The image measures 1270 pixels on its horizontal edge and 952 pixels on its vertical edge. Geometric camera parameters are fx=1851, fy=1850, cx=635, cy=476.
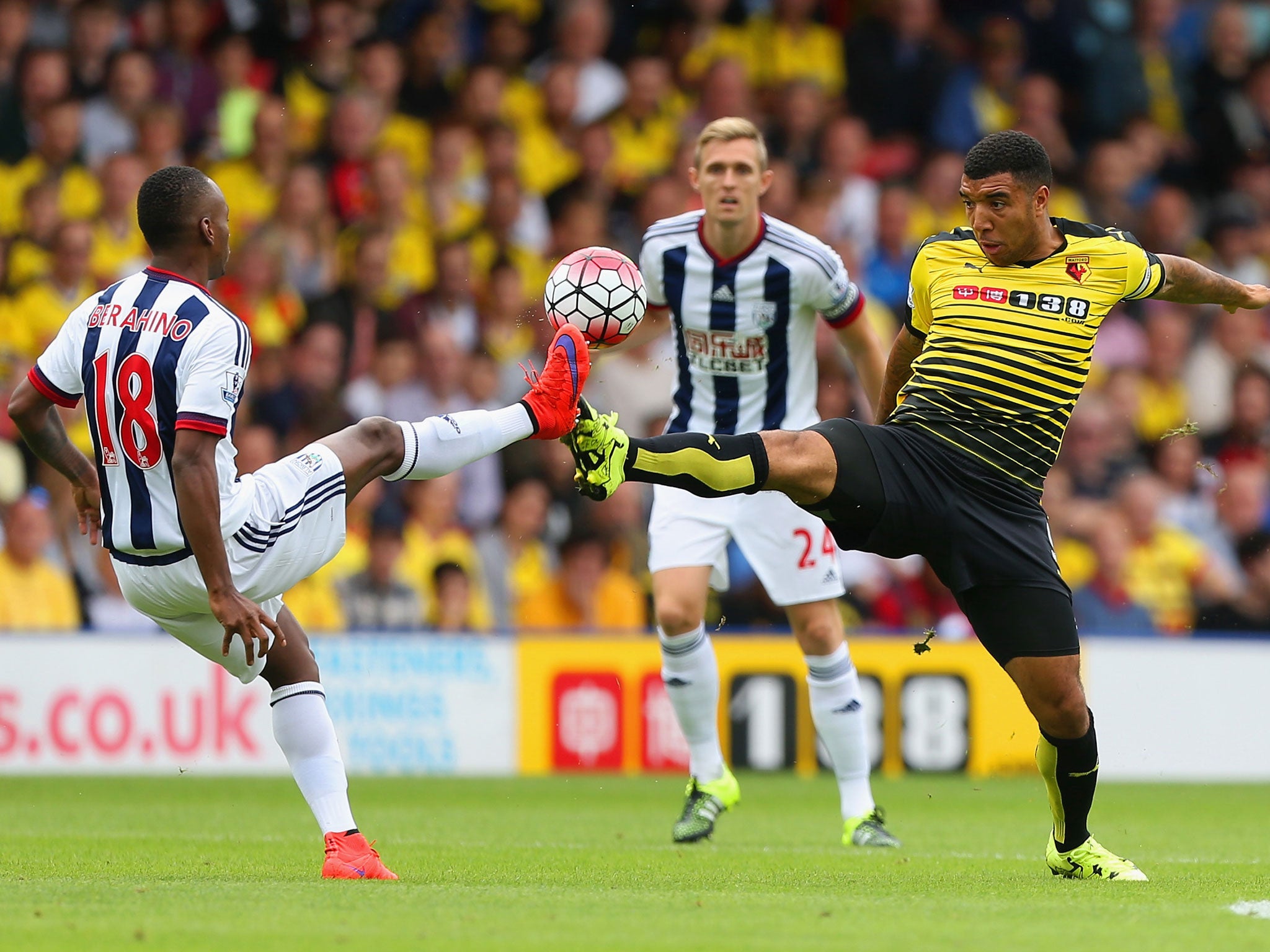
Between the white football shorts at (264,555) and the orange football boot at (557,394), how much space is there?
681 millimetres

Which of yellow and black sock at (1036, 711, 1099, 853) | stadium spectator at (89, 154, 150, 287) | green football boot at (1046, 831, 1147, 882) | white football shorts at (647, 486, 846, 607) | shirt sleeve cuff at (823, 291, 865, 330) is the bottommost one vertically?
green football boot at (1046, 831, 1147, 882)

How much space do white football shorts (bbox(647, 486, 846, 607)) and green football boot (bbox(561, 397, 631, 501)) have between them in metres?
2.12

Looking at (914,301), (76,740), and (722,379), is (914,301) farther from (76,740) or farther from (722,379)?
(76,740)

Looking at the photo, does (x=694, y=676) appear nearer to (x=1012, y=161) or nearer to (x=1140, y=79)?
(x=1012, y=161)

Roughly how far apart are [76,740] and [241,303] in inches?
137

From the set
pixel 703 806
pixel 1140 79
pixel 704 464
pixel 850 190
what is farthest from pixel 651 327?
pixel 1140 79

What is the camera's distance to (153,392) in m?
5.68

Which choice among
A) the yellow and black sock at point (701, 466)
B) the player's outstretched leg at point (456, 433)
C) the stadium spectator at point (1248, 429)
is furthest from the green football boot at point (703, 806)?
the stadium spectator at point (1248, 429)

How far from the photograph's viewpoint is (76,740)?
1148 centimetres

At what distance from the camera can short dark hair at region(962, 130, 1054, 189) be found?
6168 mm

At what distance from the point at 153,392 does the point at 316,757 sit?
1.33m

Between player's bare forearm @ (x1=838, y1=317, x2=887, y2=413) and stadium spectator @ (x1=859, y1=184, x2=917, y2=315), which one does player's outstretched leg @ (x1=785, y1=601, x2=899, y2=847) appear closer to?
player's bare forearm @ (x1=838, y1=317, x2=887, y2=413)

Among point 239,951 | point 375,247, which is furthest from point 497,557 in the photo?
point 239,951

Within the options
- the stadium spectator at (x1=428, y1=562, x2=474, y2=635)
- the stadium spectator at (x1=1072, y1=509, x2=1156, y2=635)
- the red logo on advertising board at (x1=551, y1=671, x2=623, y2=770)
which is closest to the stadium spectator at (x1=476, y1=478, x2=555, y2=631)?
the stadium spectator at (x1=428, y1=562, x2=474, y2=635)
